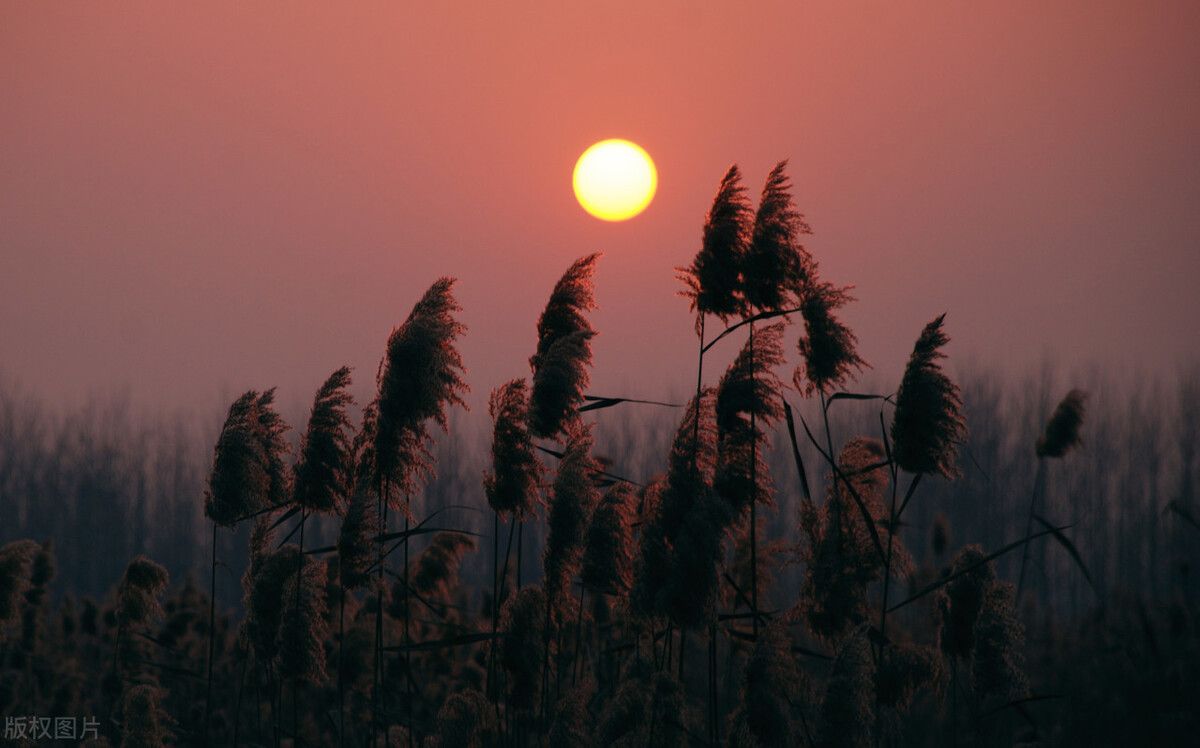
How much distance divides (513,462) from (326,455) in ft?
3.24

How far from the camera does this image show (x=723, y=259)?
16.6 ft

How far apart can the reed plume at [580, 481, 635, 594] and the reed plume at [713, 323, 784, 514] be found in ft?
1.84

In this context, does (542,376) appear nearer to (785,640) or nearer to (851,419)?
(785,640)

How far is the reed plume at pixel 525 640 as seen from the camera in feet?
18.3

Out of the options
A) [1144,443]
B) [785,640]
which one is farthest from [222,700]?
[1144,443]

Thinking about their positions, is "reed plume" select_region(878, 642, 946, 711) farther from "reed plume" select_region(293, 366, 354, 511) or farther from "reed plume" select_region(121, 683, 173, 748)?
"reed plume" select_region(121, 683, 173, 748)

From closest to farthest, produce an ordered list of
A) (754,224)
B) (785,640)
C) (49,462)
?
1. (785,640)
2. (754,224)
3. (49,462)

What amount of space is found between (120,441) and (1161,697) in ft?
216

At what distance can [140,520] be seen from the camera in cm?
6581

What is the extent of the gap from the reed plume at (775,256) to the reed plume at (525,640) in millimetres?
1791

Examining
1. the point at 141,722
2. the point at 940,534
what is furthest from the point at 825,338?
the point at 940,534

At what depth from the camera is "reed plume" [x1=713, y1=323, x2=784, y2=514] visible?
4.92 metres

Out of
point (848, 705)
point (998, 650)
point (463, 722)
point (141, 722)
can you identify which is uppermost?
point (998, 650)

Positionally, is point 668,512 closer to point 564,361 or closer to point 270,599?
point 564,361
